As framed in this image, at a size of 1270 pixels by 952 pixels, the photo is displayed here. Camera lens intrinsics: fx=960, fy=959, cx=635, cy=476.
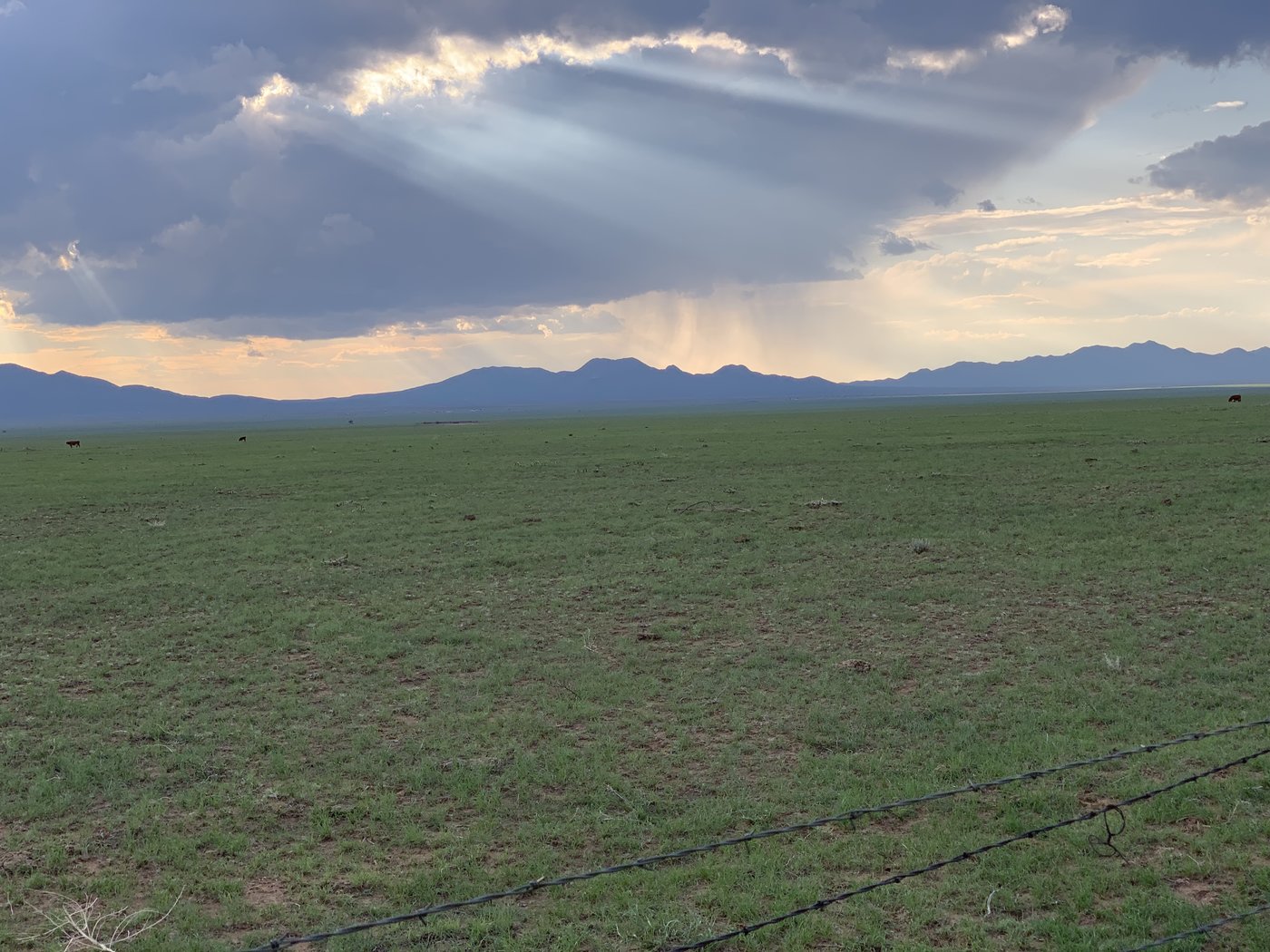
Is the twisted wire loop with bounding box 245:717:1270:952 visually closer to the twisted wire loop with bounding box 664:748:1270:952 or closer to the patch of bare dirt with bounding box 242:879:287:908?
the twisted wire loop with bounding box 664:748:1270:952

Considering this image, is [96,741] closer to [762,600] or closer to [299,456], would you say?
[762,600]

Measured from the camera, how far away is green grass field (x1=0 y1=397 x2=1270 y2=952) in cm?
653

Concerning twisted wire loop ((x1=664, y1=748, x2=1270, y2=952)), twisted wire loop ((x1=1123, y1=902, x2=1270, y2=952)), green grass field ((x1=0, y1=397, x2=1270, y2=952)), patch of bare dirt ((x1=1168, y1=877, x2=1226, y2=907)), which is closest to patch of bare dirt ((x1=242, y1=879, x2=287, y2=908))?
green grass field ((x1=0, y1=397, x2=1270, y2=952))

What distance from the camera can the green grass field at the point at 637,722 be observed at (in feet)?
21.4

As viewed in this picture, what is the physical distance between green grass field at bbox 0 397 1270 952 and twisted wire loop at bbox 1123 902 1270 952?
10cm

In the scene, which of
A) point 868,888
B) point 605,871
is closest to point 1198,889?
point 868,888

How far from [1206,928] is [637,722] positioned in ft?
18.5

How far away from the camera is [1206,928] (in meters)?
5.43

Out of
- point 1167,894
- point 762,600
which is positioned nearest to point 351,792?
point 1167,894

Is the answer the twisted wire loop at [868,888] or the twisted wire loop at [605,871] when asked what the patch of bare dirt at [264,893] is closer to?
the twisted wire loop at [605,871]

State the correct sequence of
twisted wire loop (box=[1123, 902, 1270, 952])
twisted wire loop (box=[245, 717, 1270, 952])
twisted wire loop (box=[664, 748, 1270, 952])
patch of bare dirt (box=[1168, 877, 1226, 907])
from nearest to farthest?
1. twisted wire loop (box=[245, 717, 1270, 952])
2. twisted wire loop (box=[664, 748, 1270, 952])
3. twisted wire loop (box=[1123, 902, 1270, 952])
4. patch of bare dirt (box=[1168, 877, 1226, 907])

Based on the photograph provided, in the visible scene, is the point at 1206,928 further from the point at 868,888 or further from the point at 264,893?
the point at 264,893

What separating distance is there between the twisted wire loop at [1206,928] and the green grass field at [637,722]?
95 mm

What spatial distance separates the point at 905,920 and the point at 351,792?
15.8 feet
